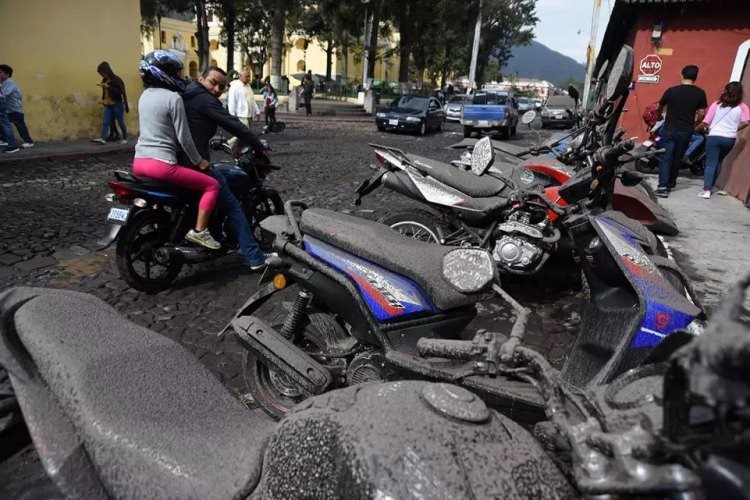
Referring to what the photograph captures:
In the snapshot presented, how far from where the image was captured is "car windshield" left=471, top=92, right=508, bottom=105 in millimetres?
22203

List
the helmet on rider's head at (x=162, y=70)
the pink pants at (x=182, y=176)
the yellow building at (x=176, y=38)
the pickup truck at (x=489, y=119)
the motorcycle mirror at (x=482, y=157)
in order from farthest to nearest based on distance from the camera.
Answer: the yellow building at (x=176, y=38)
the pickup truck at (x=489, y=119)
the motorcycle mirror at (x=482, y=157)
the pink pants at (x=182, y=176)
the helmet on rider's head at (x=162, y=70)

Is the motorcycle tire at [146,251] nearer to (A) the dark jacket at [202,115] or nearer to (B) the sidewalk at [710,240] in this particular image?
(A) the dark jacket at [202,115]

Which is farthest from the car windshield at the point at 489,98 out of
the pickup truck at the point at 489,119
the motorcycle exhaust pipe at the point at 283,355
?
the motorcycle exhaust pipe at the point at 283,355

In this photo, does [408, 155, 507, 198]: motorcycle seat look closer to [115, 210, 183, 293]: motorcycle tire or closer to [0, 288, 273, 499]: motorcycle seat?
[115, 210, 183, 293]: motorcycle tire

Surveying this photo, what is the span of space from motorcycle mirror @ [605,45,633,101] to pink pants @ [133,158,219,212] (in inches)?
121

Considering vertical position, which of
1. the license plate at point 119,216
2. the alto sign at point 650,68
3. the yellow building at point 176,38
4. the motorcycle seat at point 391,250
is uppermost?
the yellow building at point 176,38

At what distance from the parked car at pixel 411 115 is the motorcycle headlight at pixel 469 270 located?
1709 cm

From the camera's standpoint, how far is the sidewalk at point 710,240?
493 cm

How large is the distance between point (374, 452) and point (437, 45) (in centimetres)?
5474

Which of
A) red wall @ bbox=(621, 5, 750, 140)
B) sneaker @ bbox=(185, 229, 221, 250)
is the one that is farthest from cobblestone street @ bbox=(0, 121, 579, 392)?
red wall @ bbox=(621, 5, 750, 140)

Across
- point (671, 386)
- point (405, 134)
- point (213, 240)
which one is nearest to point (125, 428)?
point (671, 386)

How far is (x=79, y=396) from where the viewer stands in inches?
Result: 54.9

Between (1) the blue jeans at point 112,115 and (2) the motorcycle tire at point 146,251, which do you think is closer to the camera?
(2) the motorcycle tire at point 146,251

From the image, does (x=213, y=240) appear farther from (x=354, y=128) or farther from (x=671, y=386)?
(x=354, y=128)
